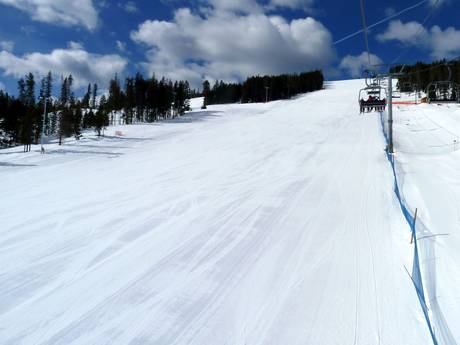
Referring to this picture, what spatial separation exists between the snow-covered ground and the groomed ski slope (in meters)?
0.33

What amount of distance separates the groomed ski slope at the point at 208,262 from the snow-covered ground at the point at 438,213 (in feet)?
1.09

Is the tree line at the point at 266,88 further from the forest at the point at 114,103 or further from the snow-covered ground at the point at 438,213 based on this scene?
the snow-covered ground at the point at 438,213

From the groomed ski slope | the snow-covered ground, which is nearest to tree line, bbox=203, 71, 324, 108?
the snow-covered ground

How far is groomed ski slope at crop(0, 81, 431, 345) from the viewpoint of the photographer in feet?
12.9

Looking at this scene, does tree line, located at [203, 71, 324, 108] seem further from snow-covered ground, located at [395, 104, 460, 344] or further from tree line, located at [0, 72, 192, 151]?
snow-covered ground, located at [395, 104, 460, 344]

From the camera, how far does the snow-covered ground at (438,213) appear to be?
4.34 metres

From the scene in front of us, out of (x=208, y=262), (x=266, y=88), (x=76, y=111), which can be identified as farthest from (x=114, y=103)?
(x=208, y=262)

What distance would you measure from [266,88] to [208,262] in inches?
3443

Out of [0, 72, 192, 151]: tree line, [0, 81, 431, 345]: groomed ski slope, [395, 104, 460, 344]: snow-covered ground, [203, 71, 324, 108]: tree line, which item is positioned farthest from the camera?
[203, 71, 324, 108]: tree line

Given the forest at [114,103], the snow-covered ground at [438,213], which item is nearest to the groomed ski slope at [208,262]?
the snow-covered ground at [438,213]

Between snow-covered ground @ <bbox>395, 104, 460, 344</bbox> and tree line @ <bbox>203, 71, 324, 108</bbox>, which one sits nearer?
snow-covered ground @ <bbox>395, 104, 460, 344</bbox>

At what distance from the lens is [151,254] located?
584 centimetres

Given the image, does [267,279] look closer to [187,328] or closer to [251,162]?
[187,328]

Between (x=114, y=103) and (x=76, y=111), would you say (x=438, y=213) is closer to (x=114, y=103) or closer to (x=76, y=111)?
(x=76, y=111)
